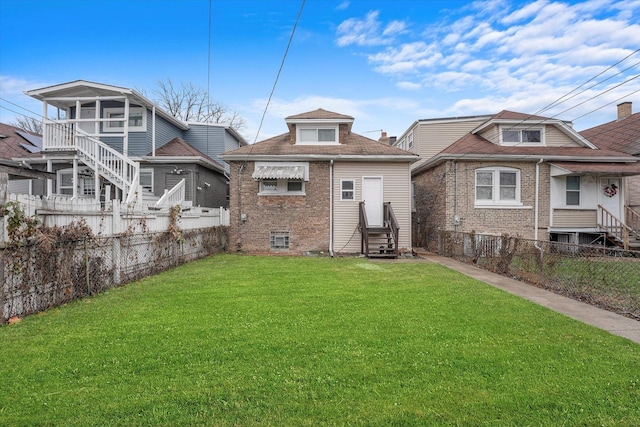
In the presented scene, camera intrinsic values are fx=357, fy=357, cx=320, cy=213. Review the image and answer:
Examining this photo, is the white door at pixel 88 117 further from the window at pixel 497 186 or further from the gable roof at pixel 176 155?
the window at pixel 497 186

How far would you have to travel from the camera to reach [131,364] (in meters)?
3.62

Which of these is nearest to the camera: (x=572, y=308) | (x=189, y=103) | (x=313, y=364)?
(x=313, y=364)

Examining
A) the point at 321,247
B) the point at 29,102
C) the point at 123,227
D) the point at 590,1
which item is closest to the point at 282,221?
the point at 321,247

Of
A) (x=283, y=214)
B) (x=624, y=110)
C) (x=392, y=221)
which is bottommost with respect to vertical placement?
(x=392, y=221)

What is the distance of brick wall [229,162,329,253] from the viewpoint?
1410 cm

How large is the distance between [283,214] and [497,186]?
8.72 meters

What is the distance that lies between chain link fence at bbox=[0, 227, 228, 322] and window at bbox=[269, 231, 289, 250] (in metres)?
4.40

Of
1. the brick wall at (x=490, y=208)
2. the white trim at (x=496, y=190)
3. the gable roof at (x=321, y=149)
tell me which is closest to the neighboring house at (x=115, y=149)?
the gable roof at (x=321, y=149)

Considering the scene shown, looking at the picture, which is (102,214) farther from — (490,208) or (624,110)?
(624,110)

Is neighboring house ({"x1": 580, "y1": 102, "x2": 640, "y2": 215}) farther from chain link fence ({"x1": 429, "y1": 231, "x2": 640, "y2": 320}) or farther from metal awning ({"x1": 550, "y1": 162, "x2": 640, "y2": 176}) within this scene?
chain link fence ({"x1": 429, "y1": 231, "x2": 640, "y2": 320})

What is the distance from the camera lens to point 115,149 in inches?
601

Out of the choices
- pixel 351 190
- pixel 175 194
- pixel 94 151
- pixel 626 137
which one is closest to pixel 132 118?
pixel 94 151

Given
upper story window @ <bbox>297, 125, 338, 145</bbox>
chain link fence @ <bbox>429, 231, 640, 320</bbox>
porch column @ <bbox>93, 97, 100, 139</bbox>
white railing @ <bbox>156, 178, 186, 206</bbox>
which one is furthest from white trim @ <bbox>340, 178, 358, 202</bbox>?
porch column @ <bbox>93, 97, 100, 139</bbox>

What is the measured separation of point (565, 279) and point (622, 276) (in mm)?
920
